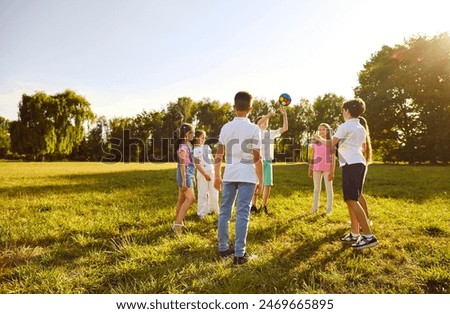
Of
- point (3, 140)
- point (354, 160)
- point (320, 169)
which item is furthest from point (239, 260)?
point (3, 140)

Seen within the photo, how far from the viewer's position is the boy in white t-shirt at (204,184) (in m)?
6.54

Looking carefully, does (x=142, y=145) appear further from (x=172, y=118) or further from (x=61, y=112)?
(x=61, y=112)

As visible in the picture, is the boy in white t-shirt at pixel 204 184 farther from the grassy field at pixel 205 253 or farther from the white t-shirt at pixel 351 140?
the white t-shirt at pixel 351 140

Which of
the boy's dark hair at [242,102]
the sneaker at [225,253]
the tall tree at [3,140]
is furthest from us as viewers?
the tall tree at [3,140]

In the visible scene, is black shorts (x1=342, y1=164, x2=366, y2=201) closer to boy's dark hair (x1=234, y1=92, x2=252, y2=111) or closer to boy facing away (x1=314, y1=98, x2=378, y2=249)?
boy facing away (x1=314, y1=98, x2=378, y2=249)

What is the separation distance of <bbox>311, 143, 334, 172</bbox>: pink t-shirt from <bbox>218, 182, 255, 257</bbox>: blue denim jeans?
3638 millimetres

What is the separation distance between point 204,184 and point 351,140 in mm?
3418

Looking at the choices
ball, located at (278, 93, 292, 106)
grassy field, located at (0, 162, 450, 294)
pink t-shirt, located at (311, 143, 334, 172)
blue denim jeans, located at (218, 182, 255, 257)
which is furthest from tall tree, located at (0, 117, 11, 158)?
blue denim jeans, located at (218, 182, 255, 257)

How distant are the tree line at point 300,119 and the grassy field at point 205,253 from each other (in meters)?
31.2

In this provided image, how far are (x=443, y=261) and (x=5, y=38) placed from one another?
6506 mm

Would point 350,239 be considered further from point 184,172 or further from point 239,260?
point 184,172

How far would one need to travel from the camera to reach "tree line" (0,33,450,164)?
3322 centimetres

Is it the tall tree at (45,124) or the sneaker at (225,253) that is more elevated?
the tall tree at (45,124)

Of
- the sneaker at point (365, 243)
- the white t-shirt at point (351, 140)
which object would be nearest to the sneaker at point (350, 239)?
the sneaker at point (365, 243)
